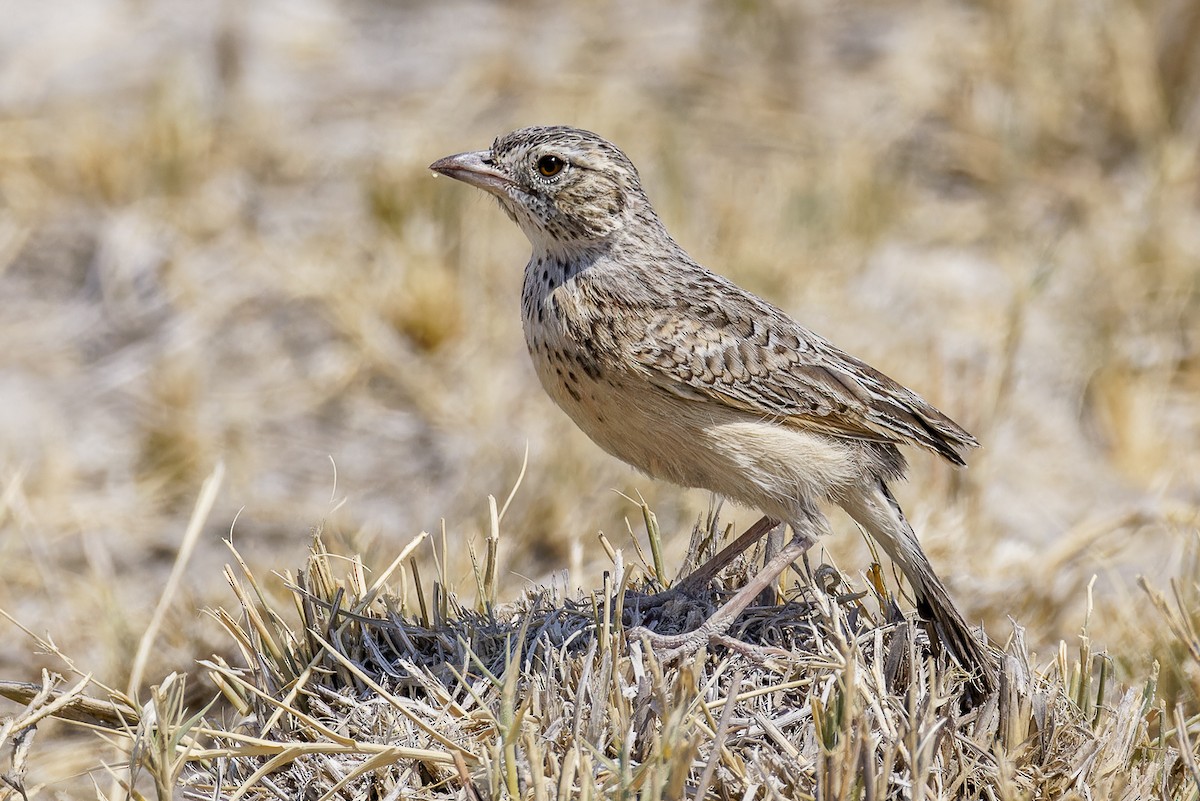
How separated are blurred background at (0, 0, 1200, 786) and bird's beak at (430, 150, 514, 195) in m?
1.45

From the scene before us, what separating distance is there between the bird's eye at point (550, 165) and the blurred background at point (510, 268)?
1.56m

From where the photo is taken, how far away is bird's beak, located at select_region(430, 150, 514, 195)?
4293 millimetres

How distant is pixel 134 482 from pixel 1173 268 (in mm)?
6281

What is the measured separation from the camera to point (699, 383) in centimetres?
389

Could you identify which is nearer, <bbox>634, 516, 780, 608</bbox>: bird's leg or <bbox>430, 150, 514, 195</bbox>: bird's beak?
<bbox>634, 516, 780, 608</bbox>: bird's leg

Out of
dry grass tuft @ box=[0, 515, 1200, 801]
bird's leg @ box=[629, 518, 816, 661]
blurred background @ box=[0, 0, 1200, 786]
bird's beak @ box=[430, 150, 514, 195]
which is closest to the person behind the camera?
dry grass tuft @ box=[0, 515, 1200, 801]

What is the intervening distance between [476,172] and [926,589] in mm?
1814

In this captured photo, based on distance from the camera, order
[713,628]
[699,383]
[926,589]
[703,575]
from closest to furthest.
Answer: [713,628] → [926,589] → [699,383] → [703,575]

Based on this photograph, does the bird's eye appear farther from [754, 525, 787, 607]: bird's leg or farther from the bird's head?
[754, 525, 787, 607]: bird's leg

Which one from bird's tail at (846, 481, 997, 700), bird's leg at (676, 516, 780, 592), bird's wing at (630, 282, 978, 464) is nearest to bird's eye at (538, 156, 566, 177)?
bird's wing at (630, 282, 978, 464)

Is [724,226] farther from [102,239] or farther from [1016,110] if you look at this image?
[102,239]

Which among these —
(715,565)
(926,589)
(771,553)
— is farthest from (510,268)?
(926,589)

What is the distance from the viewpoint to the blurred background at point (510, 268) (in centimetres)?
686

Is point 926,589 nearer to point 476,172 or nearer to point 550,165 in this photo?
point 550,165
